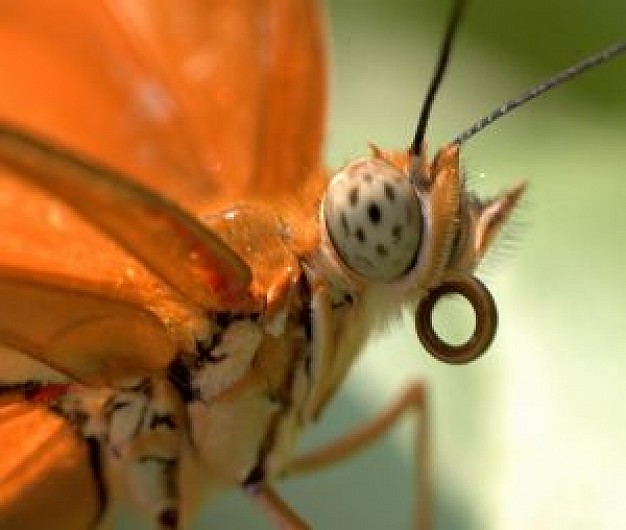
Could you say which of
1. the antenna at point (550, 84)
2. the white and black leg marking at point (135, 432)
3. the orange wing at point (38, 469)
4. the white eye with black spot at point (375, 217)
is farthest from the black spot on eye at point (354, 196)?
the orange wing at point (38, 469)

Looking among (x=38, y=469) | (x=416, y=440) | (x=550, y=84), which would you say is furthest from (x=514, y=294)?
(x=38, y=469)

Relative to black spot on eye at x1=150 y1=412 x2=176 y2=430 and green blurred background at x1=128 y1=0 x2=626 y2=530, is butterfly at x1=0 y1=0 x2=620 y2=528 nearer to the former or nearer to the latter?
black spot on eye at x1=150 y1=412 x2=176 y2=430

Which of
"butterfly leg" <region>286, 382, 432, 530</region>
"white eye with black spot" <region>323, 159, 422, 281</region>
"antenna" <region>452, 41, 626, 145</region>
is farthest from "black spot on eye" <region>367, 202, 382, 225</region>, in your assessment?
"butterfly leg" <region>286, 382, 432, 530</region>

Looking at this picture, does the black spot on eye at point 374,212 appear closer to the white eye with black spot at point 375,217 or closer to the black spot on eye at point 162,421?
the white eye with black spot at point 375,217

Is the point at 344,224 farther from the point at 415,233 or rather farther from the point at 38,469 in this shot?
the point at 38,469

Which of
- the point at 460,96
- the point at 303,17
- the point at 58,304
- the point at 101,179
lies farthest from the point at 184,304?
the point at 460,96

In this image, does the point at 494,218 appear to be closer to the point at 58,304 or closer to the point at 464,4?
the point at 464,4
